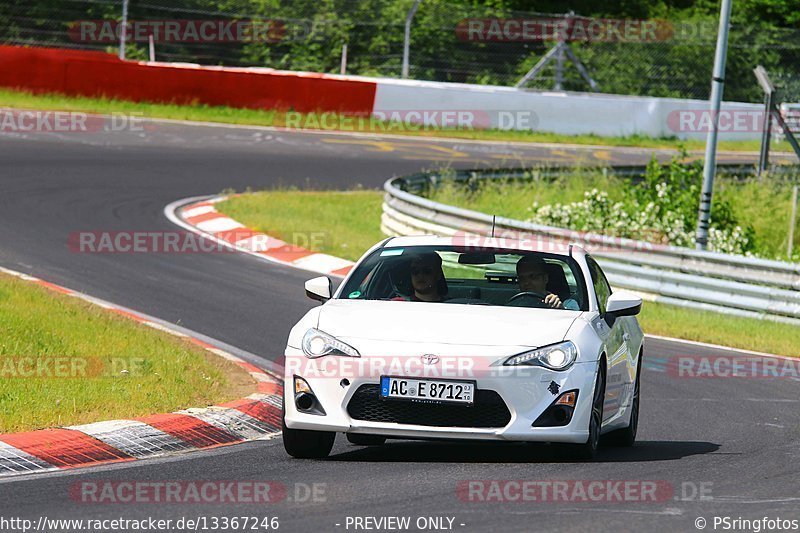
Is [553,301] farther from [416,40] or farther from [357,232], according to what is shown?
[416,40]

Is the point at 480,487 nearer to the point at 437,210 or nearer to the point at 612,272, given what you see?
the point at 612,272

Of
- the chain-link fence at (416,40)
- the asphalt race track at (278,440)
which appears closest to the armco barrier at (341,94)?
the chain-link fence at (416,40)

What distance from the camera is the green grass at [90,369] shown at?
8.75 m

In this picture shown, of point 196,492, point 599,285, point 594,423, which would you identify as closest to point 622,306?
point 599,285

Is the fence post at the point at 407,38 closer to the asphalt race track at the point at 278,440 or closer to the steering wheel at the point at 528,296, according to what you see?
the asphalt race track at the point at 278,440

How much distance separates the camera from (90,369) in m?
10.1

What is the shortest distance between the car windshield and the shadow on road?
852mm

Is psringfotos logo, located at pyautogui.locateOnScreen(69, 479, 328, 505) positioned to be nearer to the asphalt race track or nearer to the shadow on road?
the asphalt race track

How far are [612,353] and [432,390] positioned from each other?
145cm

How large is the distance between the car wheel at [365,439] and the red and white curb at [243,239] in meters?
8.83

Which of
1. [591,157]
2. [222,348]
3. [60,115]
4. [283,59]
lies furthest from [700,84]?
[222,348]

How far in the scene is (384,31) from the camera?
3566 cm

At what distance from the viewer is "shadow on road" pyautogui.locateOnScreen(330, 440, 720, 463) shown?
817cm

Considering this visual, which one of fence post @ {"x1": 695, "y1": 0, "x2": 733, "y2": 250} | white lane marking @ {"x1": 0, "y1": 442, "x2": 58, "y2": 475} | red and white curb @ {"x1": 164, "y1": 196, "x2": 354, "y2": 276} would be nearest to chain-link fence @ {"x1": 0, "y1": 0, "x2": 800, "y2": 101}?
red and white curb @ {"x1": 164, "y1": 196, "x2": 354, "y2": 276}
